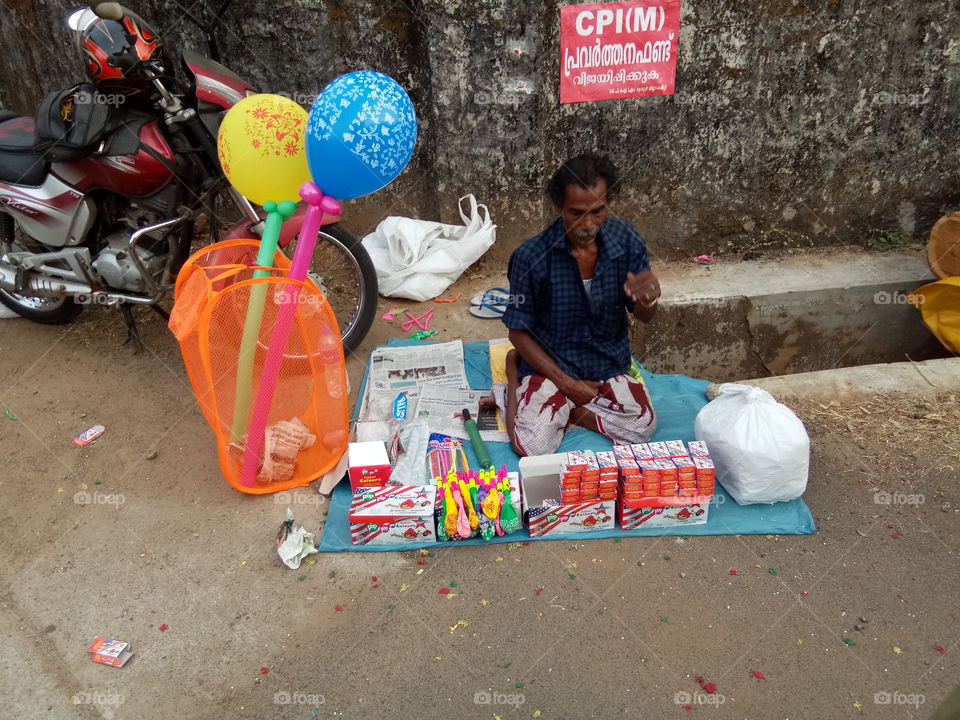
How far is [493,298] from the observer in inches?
151

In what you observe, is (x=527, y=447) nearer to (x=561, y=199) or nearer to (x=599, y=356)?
(x=599, y=356)

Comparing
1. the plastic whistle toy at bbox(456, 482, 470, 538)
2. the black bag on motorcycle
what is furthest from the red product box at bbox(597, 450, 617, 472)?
the black bag on motorcycle

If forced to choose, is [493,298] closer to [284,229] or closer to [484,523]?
[284,229]

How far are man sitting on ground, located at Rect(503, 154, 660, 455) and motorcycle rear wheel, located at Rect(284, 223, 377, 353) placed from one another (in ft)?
2.69

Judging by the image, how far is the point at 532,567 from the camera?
237 cm

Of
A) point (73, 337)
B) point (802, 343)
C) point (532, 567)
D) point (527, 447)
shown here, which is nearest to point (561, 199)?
point (527, 447)

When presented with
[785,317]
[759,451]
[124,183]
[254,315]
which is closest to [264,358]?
[254,315]

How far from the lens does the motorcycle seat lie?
3.09 meters

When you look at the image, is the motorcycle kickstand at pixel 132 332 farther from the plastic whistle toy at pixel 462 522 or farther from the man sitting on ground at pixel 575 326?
the plastic whistle toy at pixel 462 522

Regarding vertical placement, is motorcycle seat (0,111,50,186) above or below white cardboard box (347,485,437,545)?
above

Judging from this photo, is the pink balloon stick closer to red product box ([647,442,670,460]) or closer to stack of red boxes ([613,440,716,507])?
stack of red boxes ([613,440,716,507])

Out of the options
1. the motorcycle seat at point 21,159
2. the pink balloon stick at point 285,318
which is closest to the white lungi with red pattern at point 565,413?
the pink balloon stick at point 285,318

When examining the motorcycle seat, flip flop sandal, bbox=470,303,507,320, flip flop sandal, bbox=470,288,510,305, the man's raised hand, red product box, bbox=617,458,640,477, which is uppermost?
the motorcycle seat

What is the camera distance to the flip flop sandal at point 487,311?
12.3 feet
